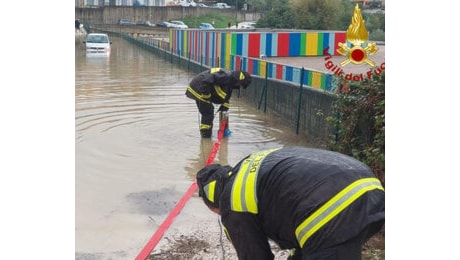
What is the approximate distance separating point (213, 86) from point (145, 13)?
197ft

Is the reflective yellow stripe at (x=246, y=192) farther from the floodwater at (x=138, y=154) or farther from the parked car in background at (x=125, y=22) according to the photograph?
the parked car in background at (x=125, y=22)

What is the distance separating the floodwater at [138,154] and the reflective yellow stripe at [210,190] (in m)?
1.90

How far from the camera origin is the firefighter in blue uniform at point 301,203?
2.78 m

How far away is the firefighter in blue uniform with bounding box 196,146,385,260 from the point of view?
278 centimetres

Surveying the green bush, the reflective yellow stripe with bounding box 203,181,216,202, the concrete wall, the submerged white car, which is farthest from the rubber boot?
the concrete wall

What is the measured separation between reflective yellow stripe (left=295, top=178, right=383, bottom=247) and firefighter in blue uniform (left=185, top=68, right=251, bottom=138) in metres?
6.19

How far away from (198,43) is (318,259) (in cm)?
2252

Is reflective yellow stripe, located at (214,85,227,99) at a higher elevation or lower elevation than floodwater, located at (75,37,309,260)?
higher

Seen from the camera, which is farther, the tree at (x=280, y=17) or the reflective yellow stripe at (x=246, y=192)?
the tree at (x=280, y=17)

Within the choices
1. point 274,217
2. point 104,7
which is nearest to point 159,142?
point 274,217

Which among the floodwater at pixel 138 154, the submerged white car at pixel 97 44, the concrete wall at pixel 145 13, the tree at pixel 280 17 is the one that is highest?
the concrete wall at pixel 145 13

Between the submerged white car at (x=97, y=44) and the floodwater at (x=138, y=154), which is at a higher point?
the submerged white car at (x=97, y=44)

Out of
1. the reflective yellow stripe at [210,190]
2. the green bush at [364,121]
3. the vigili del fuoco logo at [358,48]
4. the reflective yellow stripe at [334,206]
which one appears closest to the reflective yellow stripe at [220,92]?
the vigili del fuoco logo at [358,48]

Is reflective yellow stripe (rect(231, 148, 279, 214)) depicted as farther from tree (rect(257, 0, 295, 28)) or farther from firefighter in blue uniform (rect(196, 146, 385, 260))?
tree (rect(257, 0, 295, 28))
